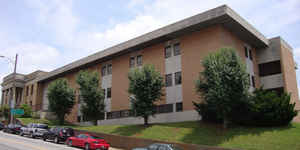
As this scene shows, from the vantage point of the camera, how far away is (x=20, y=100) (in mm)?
61594

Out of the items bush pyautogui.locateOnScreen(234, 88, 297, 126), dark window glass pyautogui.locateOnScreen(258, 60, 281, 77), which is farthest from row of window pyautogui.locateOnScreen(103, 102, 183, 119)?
dark window glass pyautogui.locateOnScreen(258, 60, 281, 77)

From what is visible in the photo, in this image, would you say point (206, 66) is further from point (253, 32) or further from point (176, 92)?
point (253, 32)

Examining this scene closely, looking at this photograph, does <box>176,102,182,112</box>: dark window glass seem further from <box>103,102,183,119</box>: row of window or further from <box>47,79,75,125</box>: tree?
<box>47,79,75,125</box>: tree

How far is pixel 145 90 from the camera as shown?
27438 millimetres

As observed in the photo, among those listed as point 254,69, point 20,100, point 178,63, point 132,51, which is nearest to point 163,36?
point 178,63

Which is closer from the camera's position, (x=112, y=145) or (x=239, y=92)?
(x=239, y=92)

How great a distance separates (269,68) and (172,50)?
12.7 metres

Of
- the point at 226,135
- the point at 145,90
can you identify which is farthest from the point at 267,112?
the point at 145,90

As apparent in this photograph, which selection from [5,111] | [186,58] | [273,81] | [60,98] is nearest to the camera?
[186,58]

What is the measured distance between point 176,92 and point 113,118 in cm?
1073

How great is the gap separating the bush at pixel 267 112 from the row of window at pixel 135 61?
52.7 ft

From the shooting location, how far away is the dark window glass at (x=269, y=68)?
33.9 m

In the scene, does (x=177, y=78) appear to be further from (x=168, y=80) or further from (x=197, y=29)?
(x=197, y=29)

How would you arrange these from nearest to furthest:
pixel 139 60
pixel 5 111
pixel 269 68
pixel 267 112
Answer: pixel 267 112
pixel 269 68
pixel 139 60
pixel 5 111
